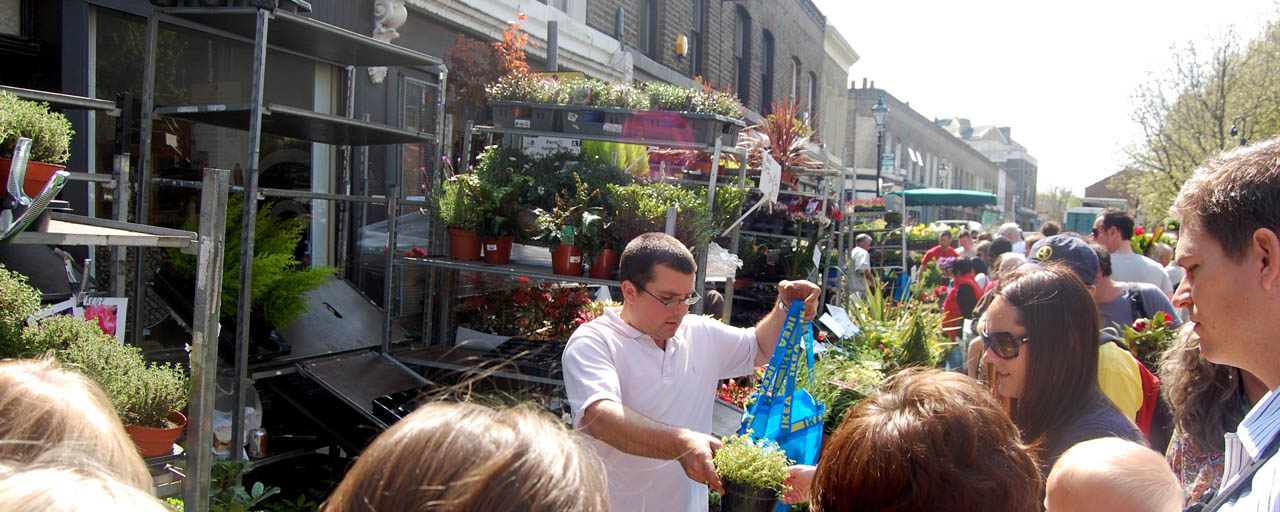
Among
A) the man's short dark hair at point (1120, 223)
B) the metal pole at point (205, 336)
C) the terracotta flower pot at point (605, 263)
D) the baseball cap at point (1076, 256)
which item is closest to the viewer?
the metal pole at point (205, 336)

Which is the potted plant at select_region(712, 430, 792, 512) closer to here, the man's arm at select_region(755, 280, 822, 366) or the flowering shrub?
the man's arm at select_region(755, 280, 822, 366)

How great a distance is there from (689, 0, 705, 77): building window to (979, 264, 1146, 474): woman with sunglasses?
13109 mm

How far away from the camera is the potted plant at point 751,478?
196cm

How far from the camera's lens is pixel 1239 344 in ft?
4.65

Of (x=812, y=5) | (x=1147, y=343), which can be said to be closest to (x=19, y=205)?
(x=1147, y=343)

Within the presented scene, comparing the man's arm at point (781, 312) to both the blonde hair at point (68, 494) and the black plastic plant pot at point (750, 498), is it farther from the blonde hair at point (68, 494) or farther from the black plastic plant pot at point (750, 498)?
the blonde hair at point (68, 494)

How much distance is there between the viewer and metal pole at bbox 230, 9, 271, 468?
3.82m

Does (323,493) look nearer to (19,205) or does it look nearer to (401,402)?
(401,402)

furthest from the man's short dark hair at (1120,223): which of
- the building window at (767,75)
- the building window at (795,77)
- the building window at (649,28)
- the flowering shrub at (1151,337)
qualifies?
the building window at (795,77)

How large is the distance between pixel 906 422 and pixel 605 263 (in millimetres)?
3262

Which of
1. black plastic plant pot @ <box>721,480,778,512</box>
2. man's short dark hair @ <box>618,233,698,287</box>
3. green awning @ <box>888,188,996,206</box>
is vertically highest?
green awning @ <box>888,188,996,206</box>

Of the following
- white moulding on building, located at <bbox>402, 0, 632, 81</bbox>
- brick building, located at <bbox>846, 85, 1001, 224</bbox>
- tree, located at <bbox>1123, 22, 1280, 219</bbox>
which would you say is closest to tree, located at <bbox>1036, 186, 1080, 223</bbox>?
brick building, located at <bbox>846, 85, 1001, 224</bbox>

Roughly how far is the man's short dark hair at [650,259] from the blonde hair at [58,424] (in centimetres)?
168

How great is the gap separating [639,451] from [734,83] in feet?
50.0
